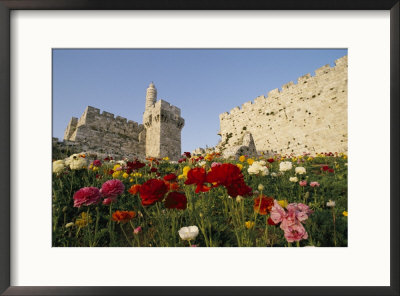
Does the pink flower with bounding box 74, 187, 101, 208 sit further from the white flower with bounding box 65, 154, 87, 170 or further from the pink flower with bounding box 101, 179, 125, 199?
the white flower with bounding box 65, 154, 87, 170

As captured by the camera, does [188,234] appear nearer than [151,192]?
No

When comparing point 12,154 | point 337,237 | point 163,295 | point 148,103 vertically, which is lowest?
point 163,295

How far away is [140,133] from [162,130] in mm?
2116

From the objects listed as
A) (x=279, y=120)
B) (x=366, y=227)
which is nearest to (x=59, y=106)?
(x=366, y=227)

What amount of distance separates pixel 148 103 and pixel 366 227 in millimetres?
18015

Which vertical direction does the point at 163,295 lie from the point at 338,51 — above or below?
below

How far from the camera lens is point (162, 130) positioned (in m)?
13.4

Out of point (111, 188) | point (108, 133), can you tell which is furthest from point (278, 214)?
point (108, 133)

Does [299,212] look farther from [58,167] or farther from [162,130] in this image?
[162,130]

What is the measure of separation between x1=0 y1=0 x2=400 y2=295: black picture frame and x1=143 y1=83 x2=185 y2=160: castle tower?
11.4 meters

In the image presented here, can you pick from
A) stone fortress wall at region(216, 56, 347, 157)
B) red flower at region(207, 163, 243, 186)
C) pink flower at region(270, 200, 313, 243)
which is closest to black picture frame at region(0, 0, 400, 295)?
pink flower at region(270, 200, 313, 243)

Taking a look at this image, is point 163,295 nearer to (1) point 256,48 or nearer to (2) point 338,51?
(1) point 256,48

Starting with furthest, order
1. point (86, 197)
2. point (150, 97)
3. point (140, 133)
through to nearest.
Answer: point (150, 97)
point (140, 133)
point (86, 197)

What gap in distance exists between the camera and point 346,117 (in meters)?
1.59
